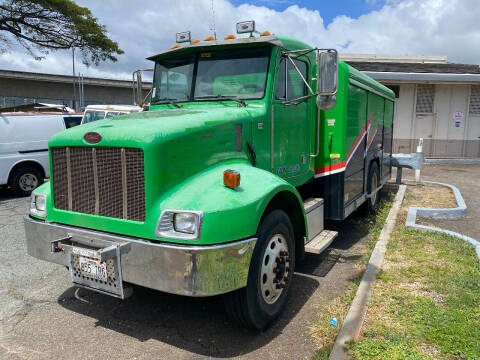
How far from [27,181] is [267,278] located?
28.1 feet

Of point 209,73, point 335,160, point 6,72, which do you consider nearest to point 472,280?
point 335,160

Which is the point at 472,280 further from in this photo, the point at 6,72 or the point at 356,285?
the point at 6,72

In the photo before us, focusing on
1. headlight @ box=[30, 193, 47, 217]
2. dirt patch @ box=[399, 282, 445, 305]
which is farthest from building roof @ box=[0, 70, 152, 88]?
dirt patch @ box=[399, 282, 445, 305]

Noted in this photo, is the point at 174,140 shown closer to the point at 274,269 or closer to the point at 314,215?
the point at 274,269

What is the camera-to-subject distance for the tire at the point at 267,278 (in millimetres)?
3164

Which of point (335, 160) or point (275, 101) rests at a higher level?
point (275, 101)

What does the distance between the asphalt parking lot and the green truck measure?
0.85ft

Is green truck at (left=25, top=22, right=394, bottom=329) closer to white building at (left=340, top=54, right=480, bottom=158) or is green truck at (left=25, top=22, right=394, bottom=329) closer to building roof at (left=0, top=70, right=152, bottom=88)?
white building at (left=340, top=54, right=480, bottom=158)

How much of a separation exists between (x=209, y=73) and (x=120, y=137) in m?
1.60

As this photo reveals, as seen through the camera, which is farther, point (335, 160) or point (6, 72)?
point (6, 72)

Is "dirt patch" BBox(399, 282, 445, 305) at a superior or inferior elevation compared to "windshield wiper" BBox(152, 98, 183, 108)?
inferior

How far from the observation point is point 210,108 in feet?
13.1

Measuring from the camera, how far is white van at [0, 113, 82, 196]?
30.9 feet

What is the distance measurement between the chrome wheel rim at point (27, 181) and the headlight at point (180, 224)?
8.36 m
